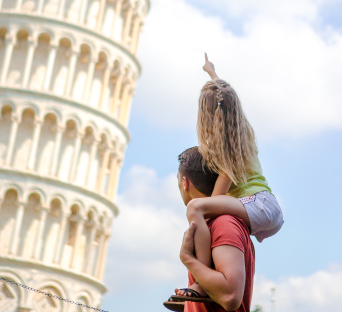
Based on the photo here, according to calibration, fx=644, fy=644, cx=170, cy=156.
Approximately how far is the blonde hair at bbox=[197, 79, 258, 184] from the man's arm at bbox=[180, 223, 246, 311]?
292mm

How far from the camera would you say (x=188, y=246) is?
173 centimetres

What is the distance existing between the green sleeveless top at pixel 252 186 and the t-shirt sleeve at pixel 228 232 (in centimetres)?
22

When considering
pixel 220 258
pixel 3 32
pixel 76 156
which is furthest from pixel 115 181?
pixel 220 258

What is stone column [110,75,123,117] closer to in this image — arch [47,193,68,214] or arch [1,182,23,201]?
arch [47,193,68,214]

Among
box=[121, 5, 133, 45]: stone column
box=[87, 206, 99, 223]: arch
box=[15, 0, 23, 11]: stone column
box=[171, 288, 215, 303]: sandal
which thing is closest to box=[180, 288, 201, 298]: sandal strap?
box=[171, 288, 215, 303]: sandal

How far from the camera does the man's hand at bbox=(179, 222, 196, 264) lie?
5.65 feet

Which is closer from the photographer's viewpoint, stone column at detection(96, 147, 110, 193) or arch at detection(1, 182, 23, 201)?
arch at detection(1, 182, 23, 201)

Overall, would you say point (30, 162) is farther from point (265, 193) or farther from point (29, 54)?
point (265, 193)

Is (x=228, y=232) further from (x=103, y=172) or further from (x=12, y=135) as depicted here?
(x=103, y=172)

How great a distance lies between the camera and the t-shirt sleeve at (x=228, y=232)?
1.65 m

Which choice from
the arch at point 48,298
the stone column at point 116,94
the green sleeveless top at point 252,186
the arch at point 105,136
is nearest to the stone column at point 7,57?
the arch at point 105,136

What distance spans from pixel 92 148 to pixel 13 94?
10.1 ft

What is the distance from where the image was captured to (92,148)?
70.0 feet

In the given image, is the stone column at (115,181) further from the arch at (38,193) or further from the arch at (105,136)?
the arch at (38,193)
